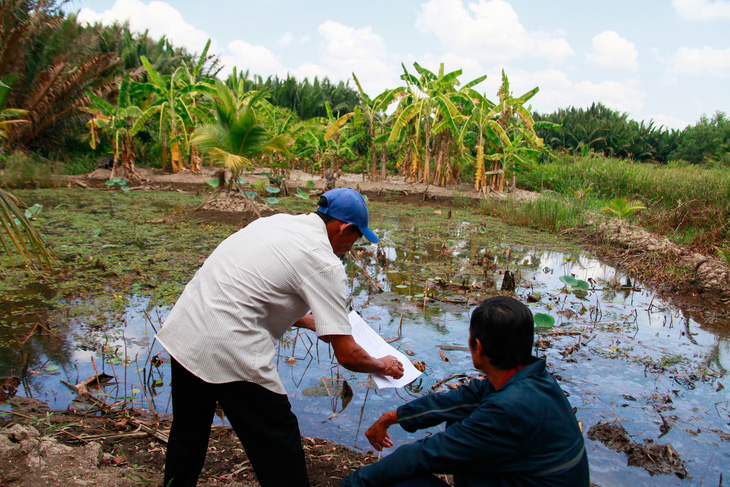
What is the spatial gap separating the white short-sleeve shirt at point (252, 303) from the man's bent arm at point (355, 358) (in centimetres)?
4

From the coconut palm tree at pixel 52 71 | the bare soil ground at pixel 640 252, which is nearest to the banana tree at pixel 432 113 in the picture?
the bare soil ground at pixel 640 252

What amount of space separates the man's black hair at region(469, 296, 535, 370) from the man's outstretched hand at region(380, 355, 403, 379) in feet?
1.31

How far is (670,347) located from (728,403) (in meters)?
1.08

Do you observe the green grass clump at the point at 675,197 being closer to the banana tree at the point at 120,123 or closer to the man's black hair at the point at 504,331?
the man's black hair at the point at 504,331

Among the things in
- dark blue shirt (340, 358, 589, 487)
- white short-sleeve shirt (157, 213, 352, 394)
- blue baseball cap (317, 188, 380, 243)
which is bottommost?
dark blue shirt (340, 358, 589, 487)

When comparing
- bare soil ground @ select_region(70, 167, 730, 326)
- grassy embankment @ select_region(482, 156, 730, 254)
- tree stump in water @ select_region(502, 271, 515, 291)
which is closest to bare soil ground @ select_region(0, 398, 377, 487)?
tree stump in water @ select_region(502, 271, 515, 291)

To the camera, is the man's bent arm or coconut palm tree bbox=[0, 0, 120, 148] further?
coconut palm tree bbox=[0, 0, 120, 148]

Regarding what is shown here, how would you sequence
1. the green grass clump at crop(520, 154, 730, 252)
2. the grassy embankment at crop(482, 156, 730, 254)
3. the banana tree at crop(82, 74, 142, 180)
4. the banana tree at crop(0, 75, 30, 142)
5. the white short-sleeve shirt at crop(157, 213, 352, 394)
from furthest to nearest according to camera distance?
1. the banana tree at crop(82, 74, 142, 180)
2. the banana tree at crop(0, 75, 30, 142)
3. the grassy embankment at crop(482, 156, 730, 254)
4. the green grass clump at crop(520, 154, 730, 252)
5. the white short-sleeve shirt at crop(157, 213, 352, 394)

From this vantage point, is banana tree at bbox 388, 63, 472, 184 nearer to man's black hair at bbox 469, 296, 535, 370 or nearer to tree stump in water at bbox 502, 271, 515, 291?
tree stump in water at bbox 502, 271, 515, 291

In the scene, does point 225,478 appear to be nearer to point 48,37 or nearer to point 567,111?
point 48,37

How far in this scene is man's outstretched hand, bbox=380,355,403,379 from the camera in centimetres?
192

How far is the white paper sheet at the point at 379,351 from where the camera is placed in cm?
194

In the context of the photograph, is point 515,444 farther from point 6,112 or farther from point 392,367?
point 6,112

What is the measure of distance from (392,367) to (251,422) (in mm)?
554
